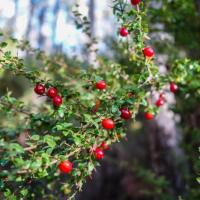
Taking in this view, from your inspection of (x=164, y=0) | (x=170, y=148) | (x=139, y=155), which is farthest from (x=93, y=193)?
(x=164, y=0)

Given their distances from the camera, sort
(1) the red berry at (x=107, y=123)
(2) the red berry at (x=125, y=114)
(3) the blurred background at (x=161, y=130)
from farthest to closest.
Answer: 1. (3) the blurred background at (x=161, y=130)
2. (2) the red berry at (x=125, y=114)
3. (1) the red berry at (x=107, y=123)

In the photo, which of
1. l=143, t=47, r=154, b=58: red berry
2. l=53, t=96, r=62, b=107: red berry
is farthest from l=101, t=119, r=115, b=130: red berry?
l=143, t=47, r=154, b=58: red berry

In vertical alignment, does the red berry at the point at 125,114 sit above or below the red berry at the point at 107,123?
above

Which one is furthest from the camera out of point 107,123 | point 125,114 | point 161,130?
point 161,130

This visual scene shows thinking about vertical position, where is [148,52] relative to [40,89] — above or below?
above

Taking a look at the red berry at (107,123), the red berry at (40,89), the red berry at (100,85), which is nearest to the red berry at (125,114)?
the red berry at (107,123)

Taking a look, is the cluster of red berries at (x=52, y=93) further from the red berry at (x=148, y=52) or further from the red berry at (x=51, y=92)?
the red berry at (x=148, y=52)

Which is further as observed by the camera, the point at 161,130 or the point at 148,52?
the point at 161,130

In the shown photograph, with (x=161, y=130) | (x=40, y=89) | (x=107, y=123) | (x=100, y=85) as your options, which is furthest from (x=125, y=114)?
(x=161, y=130)

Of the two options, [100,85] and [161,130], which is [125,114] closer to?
[100,85]

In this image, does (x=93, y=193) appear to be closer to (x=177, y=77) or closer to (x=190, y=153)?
(x=190, y=153)

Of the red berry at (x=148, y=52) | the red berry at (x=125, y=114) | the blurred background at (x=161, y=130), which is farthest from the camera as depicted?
the blurred background at (x=161, y=130)

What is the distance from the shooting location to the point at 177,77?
3.04m

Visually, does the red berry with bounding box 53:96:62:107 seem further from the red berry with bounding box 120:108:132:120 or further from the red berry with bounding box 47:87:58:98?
the red berry with bounding box 120:108:132:120
